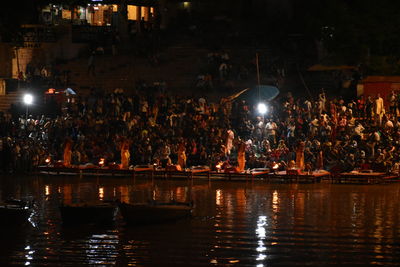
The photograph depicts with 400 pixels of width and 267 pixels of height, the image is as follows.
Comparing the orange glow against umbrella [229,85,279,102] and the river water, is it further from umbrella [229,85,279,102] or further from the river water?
umbrella [229,85,279,102]

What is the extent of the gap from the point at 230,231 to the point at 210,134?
44.2 feet

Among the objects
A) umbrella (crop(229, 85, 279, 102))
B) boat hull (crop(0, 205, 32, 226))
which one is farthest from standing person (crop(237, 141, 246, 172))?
boat hull (crop(0, 205, 32, 226))

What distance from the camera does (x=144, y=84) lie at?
41625mm

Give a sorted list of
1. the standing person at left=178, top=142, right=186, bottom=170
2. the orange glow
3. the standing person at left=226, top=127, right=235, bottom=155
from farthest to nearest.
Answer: the standing person at left=226, top=127, right=235, bottom=155 → the standing person at left=178, top=142, right=186, bottom=170 → the orange glow

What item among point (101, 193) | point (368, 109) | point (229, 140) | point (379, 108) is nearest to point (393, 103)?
point (379, 108)

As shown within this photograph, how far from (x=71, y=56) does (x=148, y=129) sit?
1219 cm

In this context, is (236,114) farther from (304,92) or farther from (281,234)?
(281,234)

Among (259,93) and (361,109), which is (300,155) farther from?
(259,93)

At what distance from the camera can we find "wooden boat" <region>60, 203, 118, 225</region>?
76.7 feet

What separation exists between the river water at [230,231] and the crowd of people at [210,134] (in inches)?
95.3

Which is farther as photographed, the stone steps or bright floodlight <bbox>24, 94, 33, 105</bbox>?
the stone steps

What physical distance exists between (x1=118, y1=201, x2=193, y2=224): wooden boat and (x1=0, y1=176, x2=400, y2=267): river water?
0.18m

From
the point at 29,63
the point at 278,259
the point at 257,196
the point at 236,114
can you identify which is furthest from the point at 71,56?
the point at 278,259

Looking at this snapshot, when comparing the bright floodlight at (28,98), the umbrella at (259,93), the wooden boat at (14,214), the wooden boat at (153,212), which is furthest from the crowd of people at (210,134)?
the wooden boat at (14,214)
